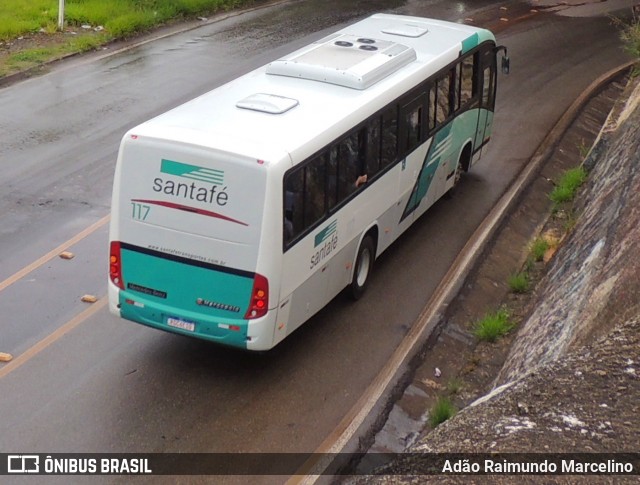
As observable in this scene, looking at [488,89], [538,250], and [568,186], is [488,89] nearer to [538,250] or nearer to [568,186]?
[568,186]

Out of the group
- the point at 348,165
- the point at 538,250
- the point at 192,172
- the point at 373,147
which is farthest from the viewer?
the point at 538,250

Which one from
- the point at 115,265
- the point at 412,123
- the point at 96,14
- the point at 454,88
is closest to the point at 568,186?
the point at 454,88

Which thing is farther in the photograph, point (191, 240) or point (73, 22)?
point (73, 22)

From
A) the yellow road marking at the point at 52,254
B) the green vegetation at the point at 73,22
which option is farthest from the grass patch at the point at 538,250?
the green vegetation at the point at 73,22

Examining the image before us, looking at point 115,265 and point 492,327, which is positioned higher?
point 115,265

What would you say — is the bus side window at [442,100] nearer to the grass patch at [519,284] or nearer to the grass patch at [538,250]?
the grass patch at [538,250]

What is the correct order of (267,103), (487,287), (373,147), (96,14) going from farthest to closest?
(96,14) < (487,287) < (373,147) < (267,103)

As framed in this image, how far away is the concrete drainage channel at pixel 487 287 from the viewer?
10352 mm

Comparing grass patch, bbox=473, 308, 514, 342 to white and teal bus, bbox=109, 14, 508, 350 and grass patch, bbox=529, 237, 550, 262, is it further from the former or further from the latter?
grass patch, bbox=529, 237, 550, 262

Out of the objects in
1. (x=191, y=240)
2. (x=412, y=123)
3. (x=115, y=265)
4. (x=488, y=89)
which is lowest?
(x=115, y=265)

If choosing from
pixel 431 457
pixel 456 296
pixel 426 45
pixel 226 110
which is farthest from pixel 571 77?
pixel 431 457

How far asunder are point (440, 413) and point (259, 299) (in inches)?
85.8

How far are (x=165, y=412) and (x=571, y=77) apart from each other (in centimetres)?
1577

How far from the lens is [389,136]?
12.7 meters
